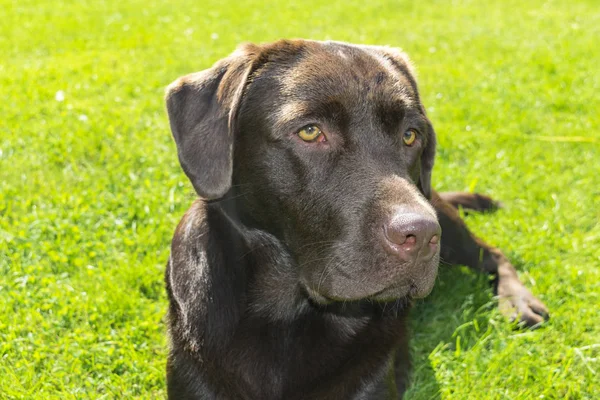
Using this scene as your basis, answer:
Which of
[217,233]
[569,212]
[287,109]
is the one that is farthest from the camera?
[569,212]

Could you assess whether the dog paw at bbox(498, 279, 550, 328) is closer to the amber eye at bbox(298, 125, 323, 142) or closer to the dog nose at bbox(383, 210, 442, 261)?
the dog nose at bbox(383, 210, 442, 261)

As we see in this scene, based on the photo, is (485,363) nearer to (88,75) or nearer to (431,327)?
(431,327)

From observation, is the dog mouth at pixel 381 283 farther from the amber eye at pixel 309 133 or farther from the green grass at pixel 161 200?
the green grass at pixel 161 200

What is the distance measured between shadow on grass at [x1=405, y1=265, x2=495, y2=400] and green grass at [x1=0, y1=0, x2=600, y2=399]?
0.01 meters

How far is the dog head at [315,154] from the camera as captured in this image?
2.61 metres

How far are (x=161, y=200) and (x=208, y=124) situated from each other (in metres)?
2.09

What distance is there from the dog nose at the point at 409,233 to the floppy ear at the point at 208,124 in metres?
0.74

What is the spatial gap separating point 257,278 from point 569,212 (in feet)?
10.1

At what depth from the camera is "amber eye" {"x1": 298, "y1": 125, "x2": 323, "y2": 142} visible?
2.73 metres

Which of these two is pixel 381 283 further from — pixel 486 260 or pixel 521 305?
pixel 486 260

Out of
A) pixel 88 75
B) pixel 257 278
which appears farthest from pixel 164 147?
pixel 257 278

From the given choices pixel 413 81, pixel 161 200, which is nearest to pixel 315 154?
pixel 413 81

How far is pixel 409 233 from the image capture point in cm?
241

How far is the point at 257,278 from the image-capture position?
119 inches
